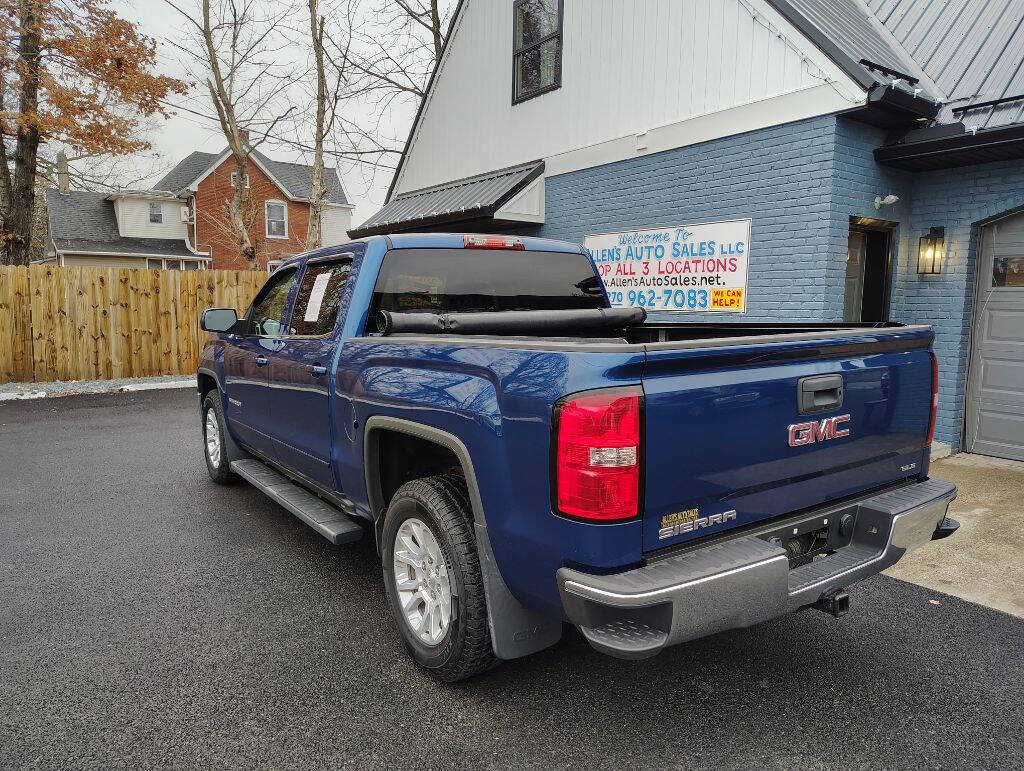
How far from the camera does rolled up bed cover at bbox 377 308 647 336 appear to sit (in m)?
3.46

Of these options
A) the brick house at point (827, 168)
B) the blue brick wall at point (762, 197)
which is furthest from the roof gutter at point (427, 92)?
the blue brick wall at point (762, 197)

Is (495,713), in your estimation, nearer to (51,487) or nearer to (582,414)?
(582,414)

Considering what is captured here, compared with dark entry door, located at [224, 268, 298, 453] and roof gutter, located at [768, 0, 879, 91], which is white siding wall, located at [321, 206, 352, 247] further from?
dark entry door, located at [224, 268, 298, 453]

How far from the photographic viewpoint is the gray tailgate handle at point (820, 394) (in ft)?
8.71

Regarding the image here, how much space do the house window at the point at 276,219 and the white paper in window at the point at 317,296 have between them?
98.9ft

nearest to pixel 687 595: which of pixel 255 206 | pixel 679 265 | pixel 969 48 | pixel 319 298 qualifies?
pixel 319 298

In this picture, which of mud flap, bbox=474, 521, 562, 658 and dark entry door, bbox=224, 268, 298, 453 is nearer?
mud flap, bbox=474, 521, 562, 658

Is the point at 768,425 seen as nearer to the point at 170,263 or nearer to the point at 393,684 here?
the point at 393,684

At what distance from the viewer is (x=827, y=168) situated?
691cm

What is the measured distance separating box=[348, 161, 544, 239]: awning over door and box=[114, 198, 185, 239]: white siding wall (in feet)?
80.3

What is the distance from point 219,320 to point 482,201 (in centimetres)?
615

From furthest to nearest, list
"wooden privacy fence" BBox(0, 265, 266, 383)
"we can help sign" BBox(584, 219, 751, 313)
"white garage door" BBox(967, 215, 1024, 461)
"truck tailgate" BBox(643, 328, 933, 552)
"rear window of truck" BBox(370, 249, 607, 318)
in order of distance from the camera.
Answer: "wooden privacy fence" BBox(0, 265, 266, 383), "we can help sign" BBox(584, 219, 751, 313), "white garage door" BBox(967, 215, 1024, 461), "rear window of truck" BBox(370, 249, 607, 318), "truck tailgate" BBox(643, 328, 933, 552)

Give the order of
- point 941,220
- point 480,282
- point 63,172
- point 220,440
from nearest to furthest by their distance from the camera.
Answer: point 480,282
point 220,440
point 941,220
point 63,172

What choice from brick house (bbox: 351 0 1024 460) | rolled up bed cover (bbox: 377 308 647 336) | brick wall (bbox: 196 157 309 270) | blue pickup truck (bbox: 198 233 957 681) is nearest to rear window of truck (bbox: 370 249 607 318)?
blue pickup truck (bbox: 198 233 957 681)
